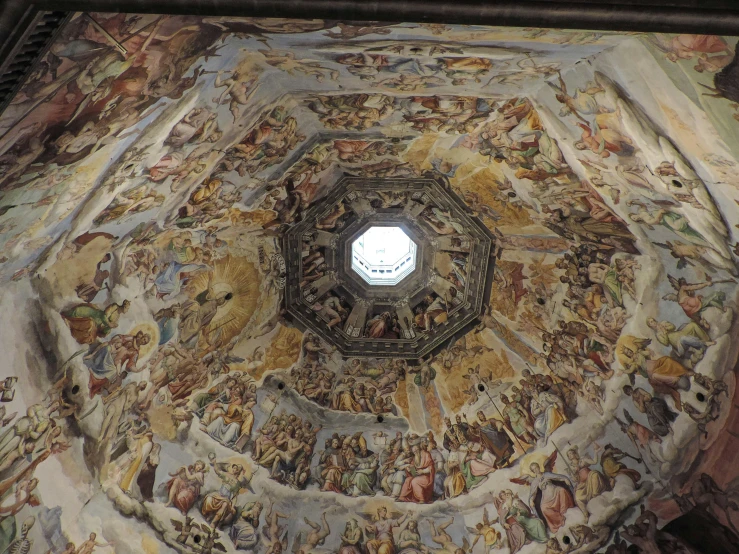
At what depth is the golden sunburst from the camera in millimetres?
12523

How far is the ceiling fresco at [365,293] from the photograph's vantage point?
25.9ft

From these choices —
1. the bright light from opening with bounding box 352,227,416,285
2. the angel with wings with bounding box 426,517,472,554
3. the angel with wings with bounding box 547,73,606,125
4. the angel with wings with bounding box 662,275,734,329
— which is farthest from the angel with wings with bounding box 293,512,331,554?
the angel with wings with bounding box 547,73,606,125

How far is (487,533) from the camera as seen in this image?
12.9m

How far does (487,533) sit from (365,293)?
5.66 metres

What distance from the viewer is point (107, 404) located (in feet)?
36.3

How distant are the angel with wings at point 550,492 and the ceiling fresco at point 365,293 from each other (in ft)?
0.20

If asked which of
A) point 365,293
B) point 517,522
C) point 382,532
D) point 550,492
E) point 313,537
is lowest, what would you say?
point 382,532

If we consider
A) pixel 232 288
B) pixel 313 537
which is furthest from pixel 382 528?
pixel 232 288

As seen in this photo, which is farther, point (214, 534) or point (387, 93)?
point (214, 534)

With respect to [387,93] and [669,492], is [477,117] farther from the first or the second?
[669,492]

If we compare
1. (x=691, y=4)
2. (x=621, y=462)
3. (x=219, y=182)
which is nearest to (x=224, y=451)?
(x=219, y=182)

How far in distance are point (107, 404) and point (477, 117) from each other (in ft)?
26.1

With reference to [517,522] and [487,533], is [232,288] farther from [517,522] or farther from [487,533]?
[517,522]

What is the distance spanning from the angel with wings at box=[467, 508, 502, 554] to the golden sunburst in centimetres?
635
